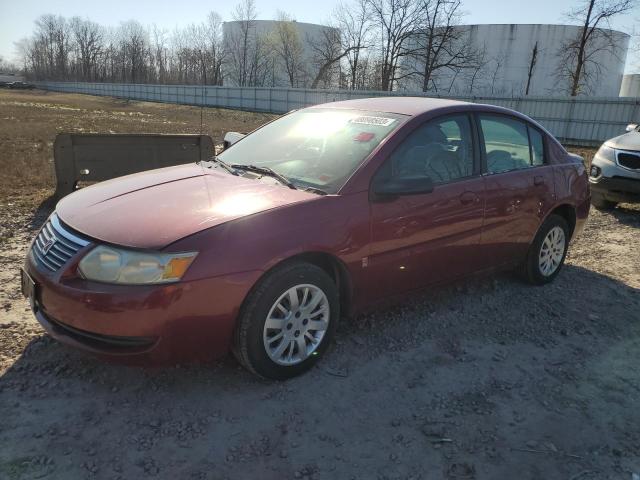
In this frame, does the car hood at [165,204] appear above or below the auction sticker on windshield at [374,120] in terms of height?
below

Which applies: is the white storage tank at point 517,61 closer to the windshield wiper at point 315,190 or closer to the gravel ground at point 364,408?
the gravel ground at point 364,408

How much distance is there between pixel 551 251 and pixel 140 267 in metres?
3.87

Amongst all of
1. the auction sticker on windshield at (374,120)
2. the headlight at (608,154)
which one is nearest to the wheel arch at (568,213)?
the auction sticker on windshield at (374,120)

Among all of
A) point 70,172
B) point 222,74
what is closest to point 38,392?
point 70,172

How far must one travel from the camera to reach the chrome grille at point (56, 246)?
2.70 m

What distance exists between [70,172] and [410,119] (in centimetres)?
537

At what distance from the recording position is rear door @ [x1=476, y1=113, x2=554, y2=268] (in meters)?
4.04

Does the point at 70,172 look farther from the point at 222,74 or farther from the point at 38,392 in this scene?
the point at 222,74

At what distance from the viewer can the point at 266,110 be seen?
136ft

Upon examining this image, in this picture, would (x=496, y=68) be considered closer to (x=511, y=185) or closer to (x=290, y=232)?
(x=511, y=185)

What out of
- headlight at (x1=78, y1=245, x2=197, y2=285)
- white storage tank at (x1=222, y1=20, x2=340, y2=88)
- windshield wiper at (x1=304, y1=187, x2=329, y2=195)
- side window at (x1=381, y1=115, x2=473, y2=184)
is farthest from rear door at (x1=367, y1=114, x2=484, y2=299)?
white storage tank at (x1=222, y1=20, x2=340, y2=88)

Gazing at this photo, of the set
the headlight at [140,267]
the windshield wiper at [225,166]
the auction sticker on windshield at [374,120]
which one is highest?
the auction sticker on windshield at [374,120]

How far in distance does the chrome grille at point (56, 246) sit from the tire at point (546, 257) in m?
3.77

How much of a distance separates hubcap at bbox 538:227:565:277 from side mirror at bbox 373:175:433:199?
2.05 m
